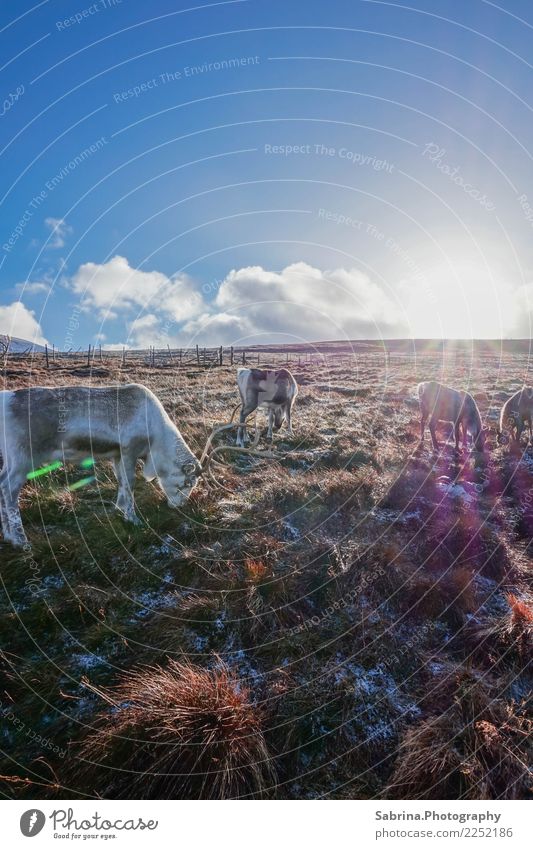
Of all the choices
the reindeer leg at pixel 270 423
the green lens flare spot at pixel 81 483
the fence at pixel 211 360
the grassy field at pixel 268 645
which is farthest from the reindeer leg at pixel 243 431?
the fence at pixel 211 360

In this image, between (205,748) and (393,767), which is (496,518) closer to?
(393,767)

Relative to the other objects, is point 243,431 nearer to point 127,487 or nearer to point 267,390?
point 267,390

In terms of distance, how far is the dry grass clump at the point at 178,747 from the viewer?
2779mm

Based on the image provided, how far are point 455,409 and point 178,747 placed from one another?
45.2ft

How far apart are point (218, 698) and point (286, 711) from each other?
83cm

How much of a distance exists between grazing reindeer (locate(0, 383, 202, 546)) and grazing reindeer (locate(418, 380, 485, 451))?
10700 millimetres

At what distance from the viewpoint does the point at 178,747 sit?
9.45 ft

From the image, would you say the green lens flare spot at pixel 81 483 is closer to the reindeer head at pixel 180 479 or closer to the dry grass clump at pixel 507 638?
the reindeer head at pixel 180 479

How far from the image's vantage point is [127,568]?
18.4ft

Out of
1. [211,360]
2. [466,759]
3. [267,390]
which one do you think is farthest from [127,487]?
[211,360]

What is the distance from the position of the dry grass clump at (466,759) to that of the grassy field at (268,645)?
16 mm

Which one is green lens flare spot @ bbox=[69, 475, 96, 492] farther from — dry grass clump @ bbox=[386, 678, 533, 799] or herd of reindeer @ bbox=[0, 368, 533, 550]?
dry grass clump @ bbox=[386, 678, 533, 799]

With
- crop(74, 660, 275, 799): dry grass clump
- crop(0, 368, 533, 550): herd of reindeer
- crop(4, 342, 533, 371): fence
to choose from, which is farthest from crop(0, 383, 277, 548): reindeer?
crop(4, 342, 533, 371): fence
